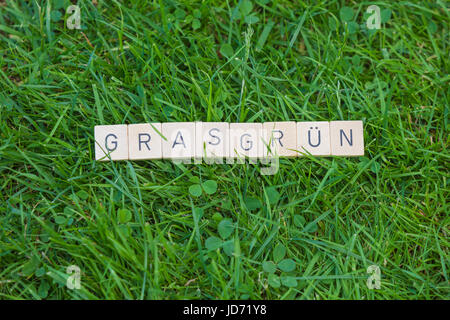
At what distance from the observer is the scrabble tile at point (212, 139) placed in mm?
1679

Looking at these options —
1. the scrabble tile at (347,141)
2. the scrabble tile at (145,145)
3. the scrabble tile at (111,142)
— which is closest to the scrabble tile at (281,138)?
the scrabble tile at (347,141)

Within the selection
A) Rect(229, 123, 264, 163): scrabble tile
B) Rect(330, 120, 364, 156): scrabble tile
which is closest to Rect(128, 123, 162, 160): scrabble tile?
Rect(229, 123, 264, 163): scrabble tile

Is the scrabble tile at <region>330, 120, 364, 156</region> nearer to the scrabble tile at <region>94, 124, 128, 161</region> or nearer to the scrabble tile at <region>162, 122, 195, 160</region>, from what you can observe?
the scrabble tile at <region>162, 122, 195, 160</region>

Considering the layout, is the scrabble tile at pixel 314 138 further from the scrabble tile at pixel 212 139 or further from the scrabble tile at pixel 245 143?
the scrabble tile at pixel 212 139

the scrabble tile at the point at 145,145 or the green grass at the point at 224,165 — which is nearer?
the green grass at the point at 224,165

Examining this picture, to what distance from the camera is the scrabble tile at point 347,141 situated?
5.54 feet

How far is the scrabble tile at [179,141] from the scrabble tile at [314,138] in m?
0.46

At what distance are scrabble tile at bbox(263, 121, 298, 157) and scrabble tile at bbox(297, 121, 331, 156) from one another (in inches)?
1.0

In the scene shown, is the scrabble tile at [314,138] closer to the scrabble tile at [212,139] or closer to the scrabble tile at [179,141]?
the scrabble tile at [212,139]

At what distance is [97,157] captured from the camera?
167 cm

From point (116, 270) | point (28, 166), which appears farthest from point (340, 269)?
point (28, 166)

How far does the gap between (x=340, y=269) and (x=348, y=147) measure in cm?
51

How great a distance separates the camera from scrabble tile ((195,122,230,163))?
66.1 inches
